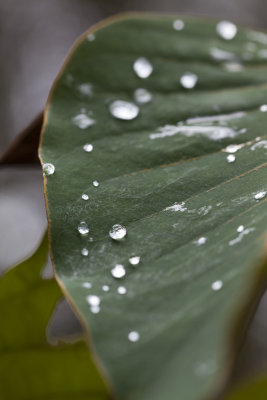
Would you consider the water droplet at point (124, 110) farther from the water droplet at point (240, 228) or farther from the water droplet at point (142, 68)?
the water droplet at point (240, 228)

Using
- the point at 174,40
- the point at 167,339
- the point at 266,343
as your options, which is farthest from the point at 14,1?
the point at 167,339

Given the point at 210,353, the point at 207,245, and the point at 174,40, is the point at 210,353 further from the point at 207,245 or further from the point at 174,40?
the point at 174,40

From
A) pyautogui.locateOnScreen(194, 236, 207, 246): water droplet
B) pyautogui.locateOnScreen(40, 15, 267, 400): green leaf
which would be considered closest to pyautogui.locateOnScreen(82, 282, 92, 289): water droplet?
pyautogui.locateOnScreen(40, 15, 267, 400): green leaf

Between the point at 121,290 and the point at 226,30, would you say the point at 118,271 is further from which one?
the point at 226,30

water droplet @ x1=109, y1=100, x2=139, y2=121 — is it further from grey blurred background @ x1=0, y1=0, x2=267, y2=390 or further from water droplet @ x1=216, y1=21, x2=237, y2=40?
grey blurred background @ x1=0, y1=0, x2=267, y2=390

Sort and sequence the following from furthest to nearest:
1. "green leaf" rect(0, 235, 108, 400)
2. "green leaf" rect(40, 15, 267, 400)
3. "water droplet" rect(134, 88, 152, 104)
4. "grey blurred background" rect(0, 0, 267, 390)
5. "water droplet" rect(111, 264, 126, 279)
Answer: "grey blurred background" rect(0, 0, 267, 390), "water droplet" rect(134, 88, 152, 104), "green leaf" rect(0, 235, 108, 400), "water droplet" rect(111, 264, 126, 279), "green leaf" rect(40, 15, 267, 400)

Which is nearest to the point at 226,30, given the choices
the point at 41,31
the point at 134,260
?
the point at 134,260
